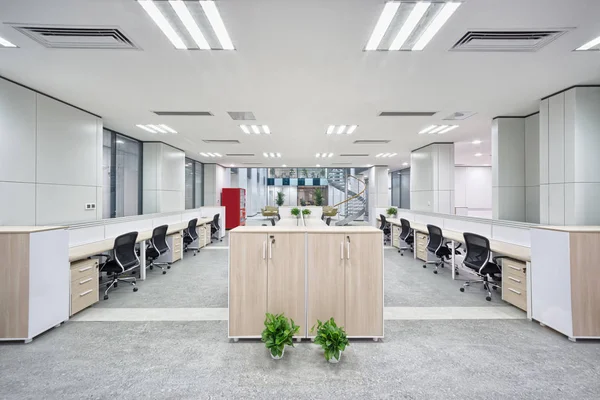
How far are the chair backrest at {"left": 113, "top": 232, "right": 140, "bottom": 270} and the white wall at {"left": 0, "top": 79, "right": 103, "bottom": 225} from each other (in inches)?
45.6

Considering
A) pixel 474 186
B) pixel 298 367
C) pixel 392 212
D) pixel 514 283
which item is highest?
pixel 474 186

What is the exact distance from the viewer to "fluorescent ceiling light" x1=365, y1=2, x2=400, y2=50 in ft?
6.84

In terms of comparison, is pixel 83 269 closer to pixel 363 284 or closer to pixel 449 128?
pixel 363 284

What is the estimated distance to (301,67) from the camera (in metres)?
3.02

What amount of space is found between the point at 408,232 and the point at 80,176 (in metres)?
7.20

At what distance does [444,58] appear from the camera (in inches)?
112

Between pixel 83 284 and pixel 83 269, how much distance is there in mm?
198

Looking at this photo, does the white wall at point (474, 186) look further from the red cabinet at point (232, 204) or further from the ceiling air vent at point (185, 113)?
the ceiling air vent at point (185, 113)

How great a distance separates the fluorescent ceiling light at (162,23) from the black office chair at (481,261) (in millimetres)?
4688

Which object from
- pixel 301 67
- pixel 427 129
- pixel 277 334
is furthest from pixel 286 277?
pixel 427 129

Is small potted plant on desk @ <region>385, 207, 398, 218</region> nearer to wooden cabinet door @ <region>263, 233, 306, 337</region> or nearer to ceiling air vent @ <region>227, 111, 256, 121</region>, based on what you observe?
ceiling air vent @ <region>227, 111, 256, 121</region>

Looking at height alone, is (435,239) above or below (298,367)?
above

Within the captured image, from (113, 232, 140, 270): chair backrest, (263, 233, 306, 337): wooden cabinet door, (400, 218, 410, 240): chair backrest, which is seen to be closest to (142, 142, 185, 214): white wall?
(113, 232, 140, 270): chair backrest

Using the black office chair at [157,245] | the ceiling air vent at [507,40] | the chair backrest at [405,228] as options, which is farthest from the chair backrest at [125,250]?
the chair backrest at [405,228]
